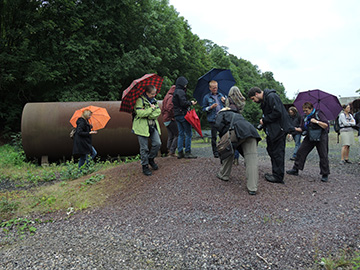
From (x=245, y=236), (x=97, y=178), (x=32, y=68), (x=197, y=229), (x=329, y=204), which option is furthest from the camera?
(x=32, y=68)

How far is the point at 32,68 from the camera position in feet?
47.5

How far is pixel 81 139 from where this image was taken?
664 centimetres

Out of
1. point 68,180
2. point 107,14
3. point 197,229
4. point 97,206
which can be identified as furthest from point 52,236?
point 107,14

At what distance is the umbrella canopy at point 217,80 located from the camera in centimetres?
650

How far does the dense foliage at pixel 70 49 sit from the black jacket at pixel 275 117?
39.4ft

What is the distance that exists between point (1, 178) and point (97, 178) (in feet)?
11.4

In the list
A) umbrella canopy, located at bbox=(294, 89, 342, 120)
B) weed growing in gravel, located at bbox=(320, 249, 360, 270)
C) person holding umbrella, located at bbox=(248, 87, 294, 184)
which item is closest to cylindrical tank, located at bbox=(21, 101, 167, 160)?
person holding umbrella, located at bbox=(248, 87, 294, 184)

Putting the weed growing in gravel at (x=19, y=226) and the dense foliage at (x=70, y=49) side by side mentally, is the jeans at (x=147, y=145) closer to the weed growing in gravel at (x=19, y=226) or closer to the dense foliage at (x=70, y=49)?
the weed growing in gravel at (x=19, y=226)

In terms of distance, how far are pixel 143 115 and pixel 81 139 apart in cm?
218

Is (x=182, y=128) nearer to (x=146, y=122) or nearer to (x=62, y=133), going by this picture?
(x=146, y=122)

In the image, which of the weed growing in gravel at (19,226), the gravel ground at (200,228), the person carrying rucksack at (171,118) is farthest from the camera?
the person carrying rucksack at (171,118)

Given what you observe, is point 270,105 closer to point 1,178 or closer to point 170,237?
point 170,237

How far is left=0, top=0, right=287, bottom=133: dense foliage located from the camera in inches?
596

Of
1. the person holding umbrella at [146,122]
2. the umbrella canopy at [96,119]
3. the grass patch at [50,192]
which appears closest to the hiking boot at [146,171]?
the person holding umbrella at [146,122]
